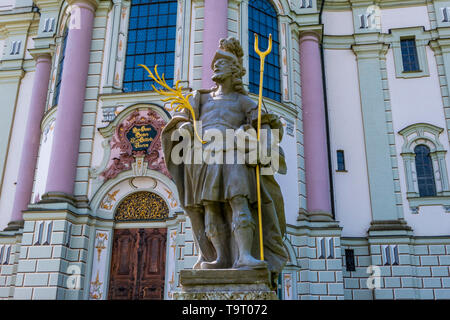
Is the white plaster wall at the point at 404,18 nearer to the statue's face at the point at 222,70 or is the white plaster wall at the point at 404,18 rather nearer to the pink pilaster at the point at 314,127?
the pink pilaster at the point at 314,127

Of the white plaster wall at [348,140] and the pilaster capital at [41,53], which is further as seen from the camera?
the pilaster capital at [41,53]

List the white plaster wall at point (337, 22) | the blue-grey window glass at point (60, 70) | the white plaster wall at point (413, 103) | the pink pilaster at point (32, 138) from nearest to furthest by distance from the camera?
the blue-grey window glass at point (60, 70)
the white plaster wall at point (413, 103)
the pink pilaster at point (32, 138)
the white plaster wall at point (337, 22)

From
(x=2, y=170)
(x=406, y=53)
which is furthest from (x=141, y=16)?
(x=406, y=53)

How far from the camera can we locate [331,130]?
17.3m

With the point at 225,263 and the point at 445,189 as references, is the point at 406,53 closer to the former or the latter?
the point at 445,189

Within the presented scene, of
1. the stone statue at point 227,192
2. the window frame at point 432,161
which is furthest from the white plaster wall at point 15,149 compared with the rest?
the stone statue at point 227,192

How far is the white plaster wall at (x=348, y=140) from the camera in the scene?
16.3 meters

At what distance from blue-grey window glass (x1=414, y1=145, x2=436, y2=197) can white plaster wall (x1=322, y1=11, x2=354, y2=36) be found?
207 inches

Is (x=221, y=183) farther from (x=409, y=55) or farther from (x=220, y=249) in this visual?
(x=409, y=55)

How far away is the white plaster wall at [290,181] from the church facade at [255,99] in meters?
0.05

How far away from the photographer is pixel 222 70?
5598mm

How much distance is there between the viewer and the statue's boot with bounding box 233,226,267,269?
463 cm

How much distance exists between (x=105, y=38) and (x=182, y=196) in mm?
11544
